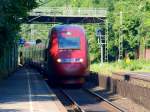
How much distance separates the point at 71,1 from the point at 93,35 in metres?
48.1

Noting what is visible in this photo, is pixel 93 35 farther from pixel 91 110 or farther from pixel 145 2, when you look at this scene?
pixel 91 110

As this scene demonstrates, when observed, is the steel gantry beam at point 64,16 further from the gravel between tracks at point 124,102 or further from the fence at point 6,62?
the gravel between tracks at point 124,102

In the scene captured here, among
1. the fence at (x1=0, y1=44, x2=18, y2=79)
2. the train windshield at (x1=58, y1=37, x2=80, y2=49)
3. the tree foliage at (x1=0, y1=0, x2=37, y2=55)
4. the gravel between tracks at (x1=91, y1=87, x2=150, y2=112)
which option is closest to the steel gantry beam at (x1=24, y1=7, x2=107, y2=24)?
the fence at (x1=0, y1=44, x2=18, y2=79)

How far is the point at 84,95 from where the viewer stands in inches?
1289

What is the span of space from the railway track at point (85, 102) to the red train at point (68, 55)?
878 millimetres

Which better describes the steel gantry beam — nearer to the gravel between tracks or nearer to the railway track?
the railway track

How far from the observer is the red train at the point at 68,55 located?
35562 millimetres

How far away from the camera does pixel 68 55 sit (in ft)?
117

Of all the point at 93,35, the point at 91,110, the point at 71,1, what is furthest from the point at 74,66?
the point at 71,1

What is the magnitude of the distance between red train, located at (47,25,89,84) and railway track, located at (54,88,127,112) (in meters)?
0.88

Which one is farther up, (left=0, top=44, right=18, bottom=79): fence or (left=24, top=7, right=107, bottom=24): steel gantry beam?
(left=24, top=7, right=107, bottom=24): steel gantry beam

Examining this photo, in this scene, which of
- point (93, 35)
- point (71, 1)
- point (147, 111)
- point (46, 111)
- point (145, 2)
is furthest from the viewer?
point (71, 1)

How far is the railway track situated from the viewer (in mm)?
24591

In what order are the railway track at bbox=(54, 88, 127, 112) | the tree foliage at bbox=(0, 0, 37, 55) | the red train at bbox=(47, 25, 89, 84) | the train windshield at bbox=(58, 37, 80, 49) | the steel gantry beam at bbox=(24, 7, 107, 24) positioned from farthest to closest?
the steel gantry beam at bbox=(24, 7, 107, 24) < the train windshield at bbox=(58, 37, 80, 49) < the red train at bbox=(47, 25, 89, 84) < the tree foliage at bbox=(0, 0, 37, 55) < the railway track at bbox=(54, 88, 127, 112)
